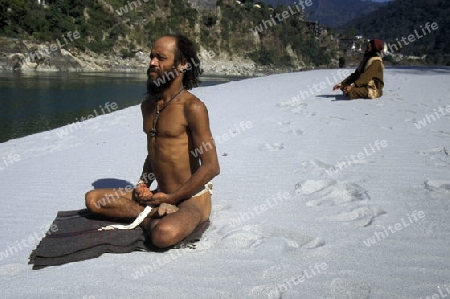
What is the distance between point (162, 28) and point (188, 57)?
70.7m

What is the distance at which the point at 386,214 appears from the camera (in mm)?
2572

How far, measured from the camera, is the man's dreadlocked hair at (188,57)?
246 cm

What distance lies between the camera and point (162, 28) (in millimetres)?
68875

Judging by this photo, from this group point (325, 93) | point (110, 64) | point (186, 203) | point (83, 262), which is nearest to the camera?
point (83, 262)

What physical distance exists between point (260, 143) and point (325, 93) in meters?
4.39

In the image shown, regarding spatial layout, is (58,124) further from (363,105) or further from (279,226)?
(279,226)

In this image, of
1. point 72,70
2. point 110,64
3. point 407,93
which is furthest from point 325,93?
point 110,64

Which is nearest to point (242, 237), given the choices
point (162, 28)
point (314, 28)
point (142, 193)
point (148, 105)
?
point (142, 193)

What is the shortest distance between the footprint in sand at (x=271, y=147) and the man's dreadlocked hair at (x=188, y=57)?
2.28 meters

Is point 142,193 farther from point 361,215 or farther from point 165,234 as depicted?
point 361,215

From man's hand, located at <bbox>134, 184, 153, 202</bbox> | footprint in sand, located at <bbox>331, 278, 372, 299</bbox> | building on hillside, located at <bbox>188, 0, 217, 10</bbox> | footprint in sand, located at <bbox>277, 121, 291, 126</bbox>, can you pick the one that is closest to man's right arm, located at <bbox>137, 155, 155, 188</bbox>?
man's hand, located at <bbox>134, 184, 153, 202</bbox>

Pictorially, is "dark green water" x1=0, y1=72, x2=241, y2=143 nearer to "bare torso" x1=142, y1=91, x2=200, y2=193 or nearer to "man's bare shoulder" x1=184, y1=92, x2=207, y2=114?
"bare torso" x1=142, y1=91, x2=200, y2=193

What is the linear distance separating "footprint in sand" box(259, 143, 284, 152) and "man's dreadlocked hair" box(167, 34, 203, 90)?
2.28 meters

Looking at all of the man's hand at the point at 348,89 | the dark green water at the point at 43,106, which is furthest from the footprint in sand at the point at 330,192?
the dark green water at the point at 43,106
